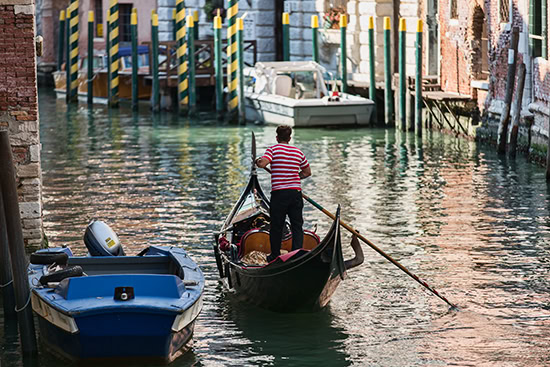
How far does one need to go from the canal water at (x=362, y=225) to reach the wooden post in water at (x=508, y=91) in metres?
0.34

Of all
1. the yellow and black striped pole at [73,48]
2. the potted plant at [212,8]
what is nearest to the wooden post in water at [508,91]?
the yellow and black striped pole at [73,48]

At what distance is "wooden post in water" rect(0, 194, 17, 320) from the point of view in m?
7.34

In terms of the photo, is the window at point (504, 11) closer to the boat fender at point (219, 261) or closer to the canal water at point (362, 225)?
the canal water at point (362, 225)

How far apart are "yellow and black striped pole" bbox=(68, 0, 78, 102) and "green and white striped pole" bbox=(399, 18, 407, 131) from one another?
8207 millimetres

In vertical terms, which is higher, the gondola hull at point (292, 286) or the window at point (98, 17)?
the window at point (98, 17)

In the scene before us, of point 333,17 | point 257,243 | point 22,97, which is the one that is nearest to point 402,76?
point 333,17

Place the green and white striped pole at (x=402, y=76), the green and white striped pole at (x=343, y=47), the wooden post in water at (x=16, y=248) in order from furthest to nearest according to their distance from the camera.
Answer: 1. the green and white striped pole at (x=343, y=47)
2. the green and white striped pole at (x=402, y=76)
3. the wooden post in water at (x=16, y=248)

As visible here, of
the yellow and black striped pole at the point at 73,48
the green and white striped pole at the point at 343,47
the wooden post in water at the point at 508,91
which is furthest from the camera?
the yellow and black striped pole at the point at 73,48

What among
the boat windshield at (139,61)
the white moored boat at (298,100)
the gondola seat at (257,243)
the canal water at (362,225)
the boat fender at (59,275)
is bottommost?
the canal water at (362,225)

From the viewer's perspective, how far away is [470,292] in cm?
864

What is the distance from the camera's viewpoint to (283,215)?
837 cm

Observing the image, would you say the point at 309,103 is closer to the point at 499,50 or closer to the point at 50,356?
the point at 499,50

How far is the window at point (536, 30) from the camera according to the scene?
1488cm

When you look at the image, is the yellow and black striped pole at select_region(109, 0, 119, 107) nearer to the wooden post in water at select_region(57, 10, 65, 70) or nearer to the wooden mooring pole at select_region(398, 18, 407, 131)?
the wooden post in water at select_region(57, 10, 65, 70)
